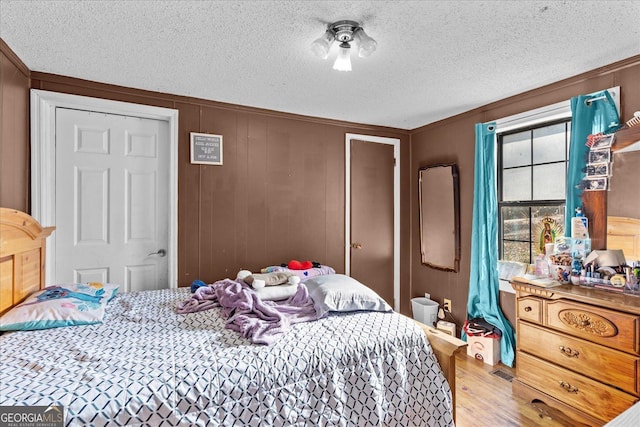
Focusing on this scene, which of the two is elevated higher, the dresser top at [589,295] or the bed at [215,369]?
the dresser top at [589,295]

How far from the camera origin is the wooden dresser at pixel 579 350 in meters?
1.84

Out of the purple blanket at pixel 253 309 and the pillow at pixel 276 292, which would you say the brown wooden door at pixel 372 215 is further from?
the purple blanket at pixel 253 309

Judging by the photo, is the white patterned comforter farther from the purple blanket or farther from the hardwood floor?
the hardwood floor

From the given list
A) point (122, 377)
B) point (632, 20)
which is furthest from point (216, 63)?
point (632, 20)

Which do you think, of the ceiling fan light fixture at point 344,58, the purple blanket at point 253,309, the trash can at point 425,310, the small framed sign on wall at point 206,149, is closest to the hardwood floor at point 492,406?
the trash can at point 425,310

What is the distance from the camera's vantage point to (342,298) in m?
2.06

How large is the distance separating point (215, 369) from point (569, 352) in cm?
215

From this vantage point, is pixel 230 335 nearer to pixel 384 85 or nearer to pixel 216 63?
pixel 216 63

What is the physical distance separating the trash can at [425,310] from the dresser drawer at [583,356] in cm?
129

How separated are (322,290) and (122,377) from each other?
1.15 m

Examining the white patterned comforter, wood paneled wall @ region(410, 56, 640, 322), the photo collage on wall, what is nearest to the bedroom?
wood paneled wall @ region(410, 56, 640, 322)

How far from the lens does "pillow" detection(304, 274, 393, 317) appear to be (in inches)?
80.0

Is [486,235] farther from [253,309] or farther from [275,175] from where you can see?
[253,309]

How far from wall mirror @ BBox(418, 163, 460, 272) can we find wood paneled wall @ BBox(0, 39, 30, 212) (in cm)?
371
